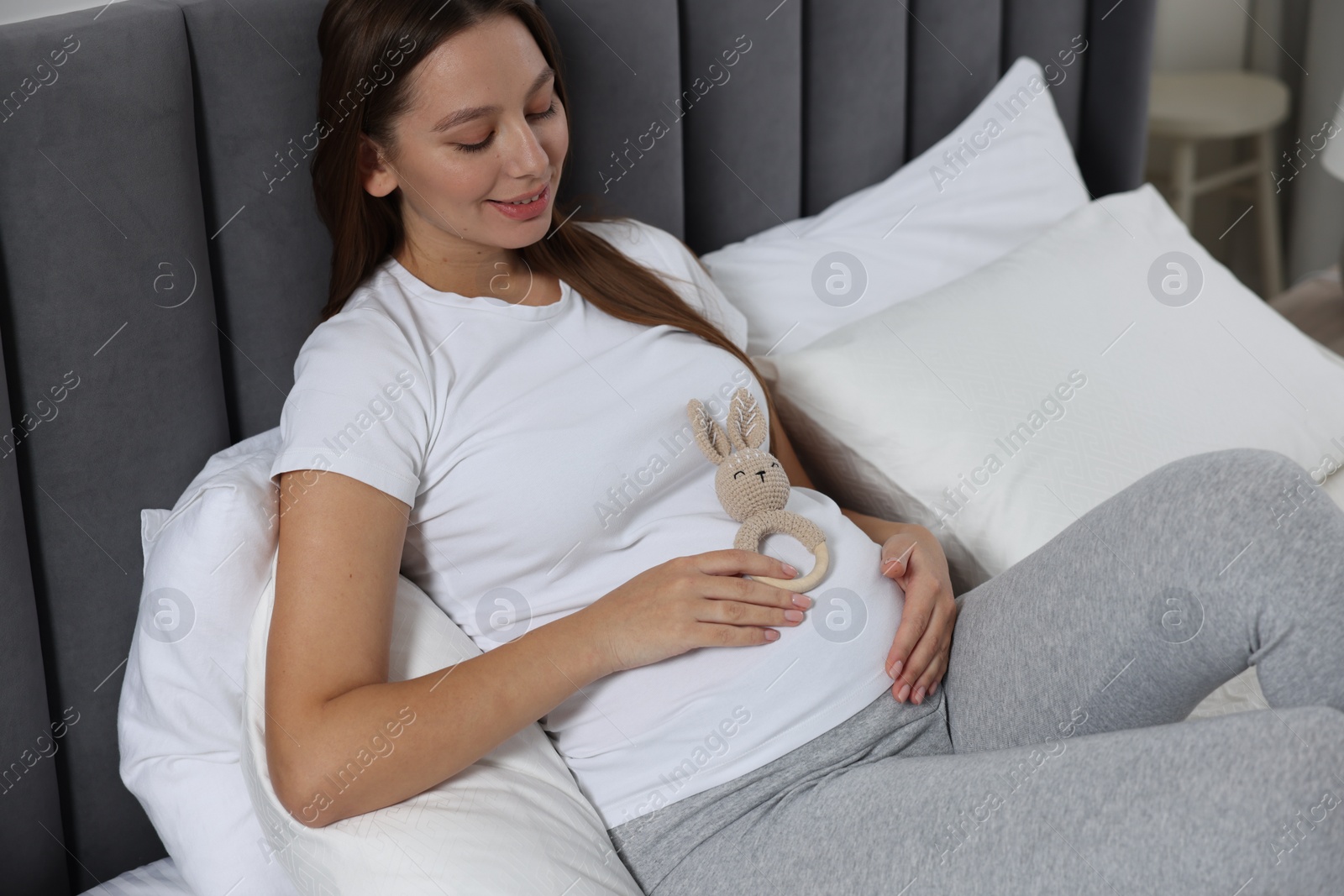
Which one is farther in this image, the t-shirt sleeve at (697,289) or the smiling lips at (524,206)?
the t-shirt sleeve at (697,289)

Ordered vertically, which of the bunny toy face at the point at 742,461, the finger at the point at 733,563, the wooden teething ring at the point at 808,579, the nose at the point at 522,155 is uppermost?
the nose at the point at 522,155

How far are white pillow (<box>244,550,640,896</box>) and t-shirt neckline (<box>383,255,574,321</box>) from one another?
0.91ft

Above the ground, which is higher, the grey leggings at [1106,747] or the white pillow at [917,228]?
the white pillow at [917,228]

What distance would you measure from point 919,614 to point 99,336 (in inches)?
27.9

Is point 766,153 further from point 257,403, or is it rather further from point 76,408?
point 76,408

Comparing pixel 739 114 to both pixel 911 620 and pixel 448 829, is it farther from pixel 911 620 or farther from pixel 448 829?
pixel 448 829

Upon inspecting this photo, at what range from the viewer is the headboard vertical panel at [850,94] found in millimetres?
1446

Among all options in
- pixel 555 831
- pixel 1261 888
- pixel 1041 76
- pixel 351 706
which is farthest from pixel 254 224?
pixel 1041 76

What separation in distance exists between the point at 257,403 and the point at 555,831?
19.4 inches

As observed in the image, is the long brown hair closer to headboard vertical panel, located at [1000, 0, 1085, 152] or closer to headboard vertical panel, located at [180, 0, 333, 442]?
headboard vertical panel, located at [180, 0, 333, 442]

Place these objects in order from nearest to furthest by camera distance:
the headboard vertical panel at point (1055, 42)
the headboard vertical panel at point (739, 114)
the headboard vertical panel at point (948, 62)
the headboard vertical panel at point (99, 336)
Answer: the headboard vertical panel at point (99, 336) < the headboard vertical panel at point (739, 114) < the headboard vertical panel at point (948, 62) < the headboard vertical panel at point (1055, 42)

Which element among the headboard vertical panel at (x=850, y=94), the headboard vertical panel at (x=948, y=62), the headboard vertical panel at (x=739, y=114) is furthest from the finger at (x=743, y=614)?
the headboard vertical panel at (x=948, y=62)

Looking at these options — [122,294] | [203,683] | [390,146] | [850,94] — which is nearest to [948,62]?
[850,94]

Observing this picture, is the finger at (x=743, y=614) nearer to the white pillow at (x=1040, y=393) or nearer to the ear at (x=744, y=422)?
the ear at (x=744, y=422)
